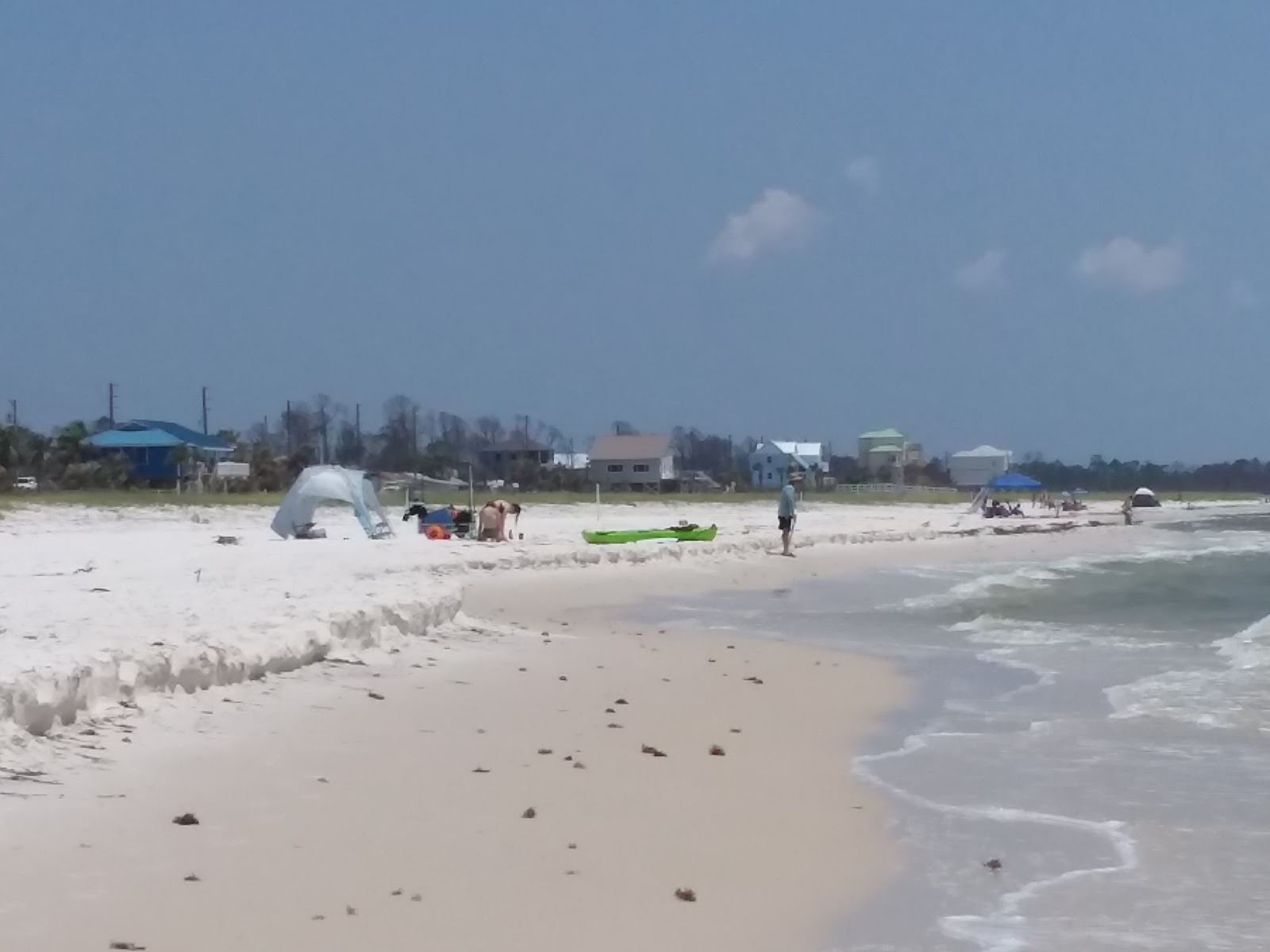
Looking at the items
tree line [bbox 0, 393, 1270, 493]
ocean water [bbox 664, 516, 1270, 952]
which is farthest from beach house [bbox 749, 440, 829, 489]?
ocean water [bbox 664, 516, 1270, 952]

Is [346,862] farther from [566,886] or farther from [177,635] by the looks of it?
[177,635]

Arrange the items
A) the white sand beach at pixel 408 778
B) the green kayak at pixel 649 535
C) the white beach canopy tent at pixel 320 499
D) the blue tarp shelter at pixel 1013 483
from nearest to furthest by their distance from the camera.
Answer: the white sand beach at pixel 408 778 < the white beach canopy tent at pixel 320 499 < the green kayak at pixel 649 535 < the blue tarp shelter at pixel 1013 483

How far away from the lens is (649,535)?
3162 cm

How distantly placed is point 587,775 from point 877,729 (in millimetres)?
3131

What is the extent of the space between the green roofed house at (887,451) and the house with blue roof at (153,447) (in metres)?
70.7

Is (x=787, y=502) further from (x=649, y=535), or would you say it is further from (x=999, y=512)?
(x=999, y=512)

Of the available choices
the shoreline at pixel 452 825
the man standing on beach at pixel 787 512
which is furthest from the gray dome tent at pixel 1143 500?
the shoreline at pixel 452 825

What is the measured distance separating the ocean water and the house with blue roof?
56915mm

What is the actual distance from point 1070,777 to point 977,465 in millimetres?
130230

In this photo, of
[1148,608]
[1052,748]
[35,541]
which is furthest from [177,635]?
[35,541]

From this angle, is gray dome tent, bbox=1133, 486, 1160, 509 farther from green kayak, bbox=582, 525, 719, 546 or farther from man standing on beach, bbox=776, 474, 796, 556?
green kayak, bbox=582, 525, 719, 546

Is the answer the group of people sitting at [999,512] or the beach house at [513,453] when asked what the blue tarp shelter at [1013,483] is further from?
the beach house at [513,453]

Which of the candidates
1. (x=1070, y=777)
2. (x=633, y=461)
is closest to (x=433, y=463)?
(x=633, y=461)

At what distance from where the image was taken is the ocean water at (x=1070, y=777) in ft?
18.3
